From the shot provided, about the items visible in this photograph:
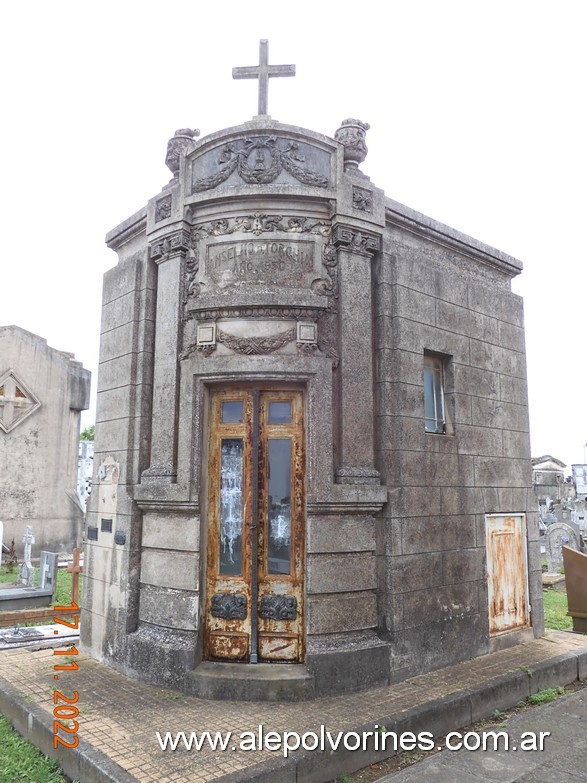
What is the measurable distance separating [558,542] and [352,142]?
44.0 ft

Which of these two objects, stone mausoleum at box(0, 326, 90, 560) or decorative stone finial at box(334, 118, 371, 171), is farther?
stone mausoleum at box(0, 326, 90, 560)

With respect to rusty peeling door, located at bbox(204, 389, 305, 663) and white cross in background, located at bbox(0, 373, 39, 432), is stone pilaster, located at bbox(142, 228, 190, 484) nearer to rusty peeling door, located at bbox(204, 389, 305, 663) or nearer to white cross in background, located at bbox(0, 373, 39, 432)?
rusty peeling door, located at bbox(204, 389, 305, 663)

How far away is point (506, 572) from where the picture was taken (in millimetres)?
8234

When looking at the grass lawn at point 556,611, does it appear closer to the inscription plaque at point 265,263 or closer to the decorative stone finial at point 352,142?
the inscription plaque at point 265,263

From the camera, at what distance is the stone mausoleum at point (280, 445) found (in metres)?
6.36

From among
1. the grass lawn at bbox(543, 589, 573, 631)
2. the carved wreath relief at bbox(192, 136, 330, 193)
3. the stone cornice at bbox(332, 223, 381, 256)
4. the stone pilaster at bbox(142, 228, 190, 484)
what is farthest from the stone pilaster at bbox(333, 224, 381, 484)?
the grass lawn at bbox(543, 589, 573, 631)

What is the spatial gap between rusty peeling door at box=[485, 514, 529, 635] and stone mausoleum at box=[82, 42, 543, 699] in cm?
14

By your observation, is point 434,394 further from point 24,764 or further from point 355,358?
point 24,764

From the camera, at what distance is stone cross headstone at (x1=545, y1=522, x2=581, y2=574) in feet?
53.3

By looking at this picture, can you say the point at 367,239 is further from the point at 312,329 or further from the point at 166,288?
the point at 166,288


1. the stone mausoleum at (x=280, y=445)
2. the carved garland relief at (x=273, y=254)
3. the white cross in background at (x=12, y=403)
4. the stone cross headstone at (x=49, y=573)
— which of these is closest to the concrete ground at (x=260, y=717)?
the stone mausoleum at (x=280, y=445)

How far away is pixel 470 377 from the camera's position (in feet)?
27.0

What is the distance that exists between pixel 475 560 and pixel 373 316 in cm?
339

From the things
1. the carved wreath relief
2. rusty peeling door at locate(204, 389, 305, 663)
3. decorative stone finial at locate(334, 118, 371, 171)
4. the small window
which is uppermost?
decorative stone finial at locate(334, 118, 371, 171)
